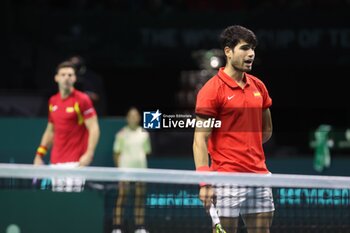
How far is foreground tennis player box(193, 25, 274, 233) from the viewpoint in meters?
5.06

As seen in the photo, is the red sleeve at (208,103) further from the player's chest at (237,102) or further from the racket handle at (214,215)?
the racket handle at (214,215)

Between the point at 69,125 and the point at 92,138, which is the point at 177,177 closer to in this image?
the point at 92,138

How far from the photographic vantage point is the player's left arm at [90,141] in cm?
752

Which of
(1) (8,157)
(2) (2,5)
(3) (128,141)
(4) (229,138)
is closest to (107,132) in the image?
(3) (128,141)

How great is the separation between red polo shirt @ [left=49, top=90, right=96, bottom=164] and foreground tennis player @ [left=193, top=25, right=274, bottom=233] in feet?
8.68

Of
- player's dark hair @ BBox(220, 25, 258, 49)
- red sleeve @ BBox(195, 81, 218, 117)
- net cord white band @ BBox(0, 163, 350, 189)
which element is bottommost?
net cord white band @ BBox(0, 163, 350, 189)

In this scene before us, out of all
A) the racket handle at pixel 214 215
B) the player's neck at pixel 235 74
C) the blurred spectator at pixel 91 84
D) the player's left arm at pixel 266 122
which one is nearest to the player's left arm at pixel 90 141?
the player's left arm at pixel 266 122

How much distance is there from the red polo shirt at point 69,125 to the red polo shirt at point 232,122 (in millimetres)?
2711

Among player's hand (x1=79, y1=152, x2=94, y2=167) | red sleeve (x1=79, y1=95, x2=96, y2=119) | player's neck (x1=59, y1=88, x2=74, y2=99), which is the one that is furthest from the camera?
player's neck (x1=59, y1=88, x2=74, y2=99)

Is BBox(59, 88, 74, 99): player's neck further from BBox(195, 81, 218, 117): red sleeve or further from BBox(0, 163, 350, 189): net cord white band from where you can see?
BBox(0, 163, 350, 189): net cord white band

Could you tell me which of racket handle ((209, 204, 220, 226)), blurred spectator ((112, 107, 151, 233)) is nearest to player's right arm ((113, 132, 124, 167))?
blurred spectator ((112, 107, 151, 233))

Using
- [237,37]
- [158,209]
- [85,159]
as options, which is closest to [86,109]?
[85,159]

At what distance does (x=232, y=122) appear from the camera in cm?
513

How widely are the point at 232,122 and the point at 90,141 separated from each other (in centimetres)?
269
